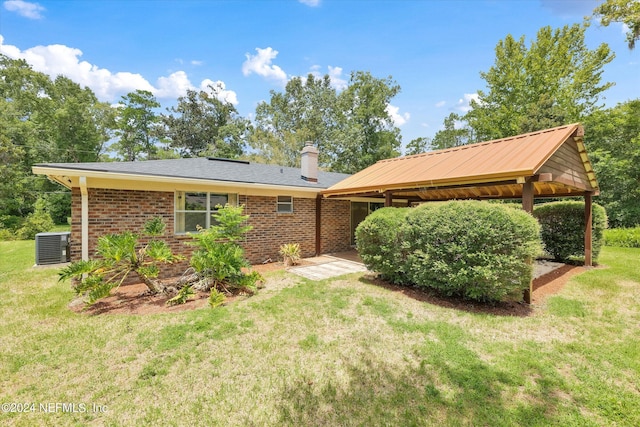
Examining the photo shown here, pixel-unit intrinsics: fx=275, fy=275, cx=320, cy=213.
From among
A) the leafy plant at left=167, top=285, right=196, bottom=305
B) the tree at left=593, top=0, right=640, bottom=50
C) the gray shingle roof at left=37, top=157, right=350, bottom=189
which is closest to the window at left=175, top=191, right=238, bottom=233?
the gray shingle roof at left=37, top=157, right=350, bottom=189

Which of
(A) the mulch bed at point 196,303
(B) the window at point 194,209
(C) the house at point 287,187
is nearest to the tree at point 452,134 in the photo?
(C) the house at point 287,187

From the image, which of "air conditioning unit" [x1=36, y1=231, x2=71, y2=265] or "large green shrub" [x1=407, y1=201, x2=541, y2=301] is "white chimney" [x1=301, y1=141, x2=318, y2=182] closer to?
"large green shrub" [x1=407, y1=201, x2=541, y2=301]

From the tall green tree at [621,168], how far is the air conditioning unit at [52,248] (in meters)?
27.0

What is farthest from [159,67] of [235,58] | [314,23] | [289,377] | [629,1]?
[629,1]

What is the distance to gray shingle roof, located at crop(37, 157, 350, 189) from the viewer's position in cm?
689

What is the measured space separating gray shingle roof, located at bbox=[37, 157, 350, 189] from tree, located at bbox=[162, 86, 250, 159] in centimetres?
2287

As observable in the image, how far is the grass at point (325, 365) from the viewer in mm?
2682

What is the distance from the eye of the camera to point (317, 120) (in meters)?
30.9

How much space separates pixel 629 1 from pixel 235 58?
1467 cm

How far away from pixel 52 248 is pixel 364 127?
87.5ft

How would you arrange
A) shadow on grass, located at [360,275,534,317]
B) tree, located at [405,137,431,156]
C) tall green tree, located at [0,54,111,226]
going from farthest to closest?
1. tree, located at [405,137,431,156]
2. tall green tree, located at [0,54,111,226]
3. shadow on grass, located at [360,275,534,317]

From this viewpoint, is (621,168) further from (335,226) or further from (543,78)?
(335,226)

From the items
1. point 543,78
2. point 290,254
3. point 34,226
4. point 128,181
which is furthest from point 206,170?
point 543,78

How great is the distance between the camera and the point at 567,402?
2.82 metres
